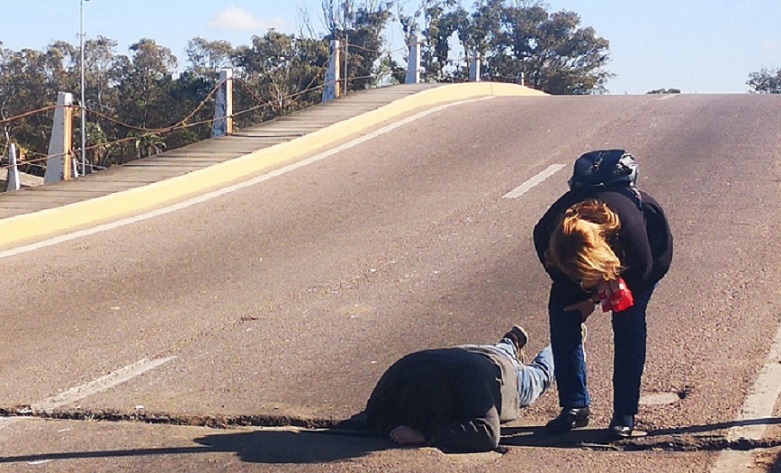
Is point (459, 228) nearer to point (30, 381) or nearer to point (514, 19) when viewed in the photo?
point (30, 381)

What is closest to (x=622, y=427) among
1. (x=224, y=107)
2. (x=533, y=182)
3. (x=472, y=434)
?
(x=472, y=434)

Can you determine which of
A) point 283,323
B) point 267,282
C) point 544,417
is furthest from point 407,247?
point 544,417

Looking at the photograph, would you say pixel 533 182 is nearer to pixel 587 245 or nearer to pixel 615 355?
pixel 615 355

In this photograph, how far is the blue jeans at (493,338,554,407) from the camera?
5801mm

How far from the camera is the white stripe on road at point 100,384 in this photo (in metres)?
6.28

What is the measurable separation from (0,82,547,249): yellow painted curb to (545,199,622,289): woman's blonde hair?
24.3 feet

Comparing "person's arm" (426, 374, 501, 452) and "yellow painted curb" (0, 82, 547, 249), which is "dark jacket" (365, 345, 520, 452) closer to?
"person's arm" (426, 374, 501, 452)

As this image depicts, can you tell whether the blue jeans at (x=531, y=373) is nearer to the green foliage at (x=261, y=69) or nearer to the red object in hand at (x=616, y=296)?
the red object in hand at (x=616, y=296)

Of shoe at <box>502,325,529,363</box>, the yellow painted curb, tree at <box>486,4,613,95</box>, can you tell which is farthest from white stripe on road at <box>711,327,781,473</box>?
tree at <box>486,4,613,95</box>

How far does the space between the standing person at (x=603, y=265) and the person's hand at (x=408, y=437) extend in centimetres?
68

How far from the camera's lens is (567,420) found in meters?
5.48

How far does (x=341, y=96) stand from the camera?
22344mm

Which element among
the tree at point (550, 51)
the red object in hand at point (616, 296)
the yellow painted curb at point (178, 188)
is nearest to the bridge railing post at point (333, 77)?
the yellow painted curb at point (178, 188)

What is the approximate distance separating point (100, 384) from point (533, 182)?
7878 millimetres
